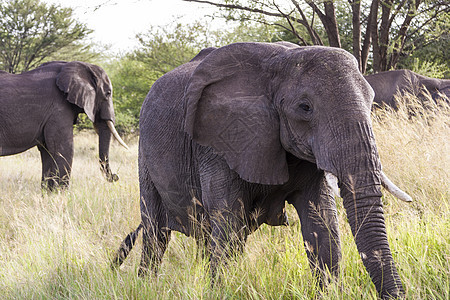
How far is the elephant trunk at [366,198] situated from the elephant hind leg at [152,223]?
5.85ft

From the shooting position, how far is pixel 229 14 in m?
10.7

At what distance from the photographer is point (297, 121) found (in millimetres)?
2660

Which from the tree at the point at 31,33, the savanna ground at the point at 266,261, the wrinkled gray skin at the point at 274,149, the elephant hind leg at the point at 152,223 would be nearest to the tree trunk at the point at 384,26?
the savanna ground at the point at 266,261

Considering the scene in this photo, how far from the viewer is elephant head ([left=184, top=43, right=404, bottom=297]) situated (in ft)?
7.82

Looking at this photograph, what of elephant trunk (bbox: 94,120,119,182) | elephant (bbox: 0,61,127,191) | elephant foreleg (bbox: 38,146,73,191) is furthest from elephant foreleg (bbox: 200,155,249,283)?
elephant trunk (bbox: 94,120,119,182)

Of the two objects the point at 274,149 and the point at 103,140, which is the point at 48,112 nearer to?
the point at 103,140

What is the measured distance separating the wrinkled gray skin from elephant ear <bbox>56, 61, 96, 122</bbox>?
4.81 meters

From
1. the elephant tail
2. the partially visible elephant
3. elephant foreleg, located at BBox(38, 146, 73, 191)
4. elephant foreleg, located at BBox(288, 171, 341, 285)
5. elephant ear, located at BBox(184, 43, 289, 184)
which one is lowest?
elephant foreleg, located at BBox(38, 146, 73, 191)

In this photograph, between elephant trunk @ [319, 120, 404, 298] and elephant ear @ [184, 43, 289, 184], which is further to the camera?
elephant ear @ [184, 43, 289, 184]

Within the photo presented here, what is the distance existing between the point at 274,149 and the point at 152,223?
1.49 metres

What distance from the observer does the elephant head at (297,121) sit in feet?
7.82

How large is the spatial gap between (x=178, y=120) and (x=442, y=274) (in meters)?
1.76

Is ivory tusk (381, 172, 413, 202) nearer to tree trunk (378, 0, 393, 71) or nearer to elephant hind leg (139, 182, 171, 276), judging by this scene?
elephant hind leg (139, 182, 171, 276)

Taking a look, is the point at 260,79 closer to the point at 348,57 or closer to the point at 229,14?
the point at 348,57
